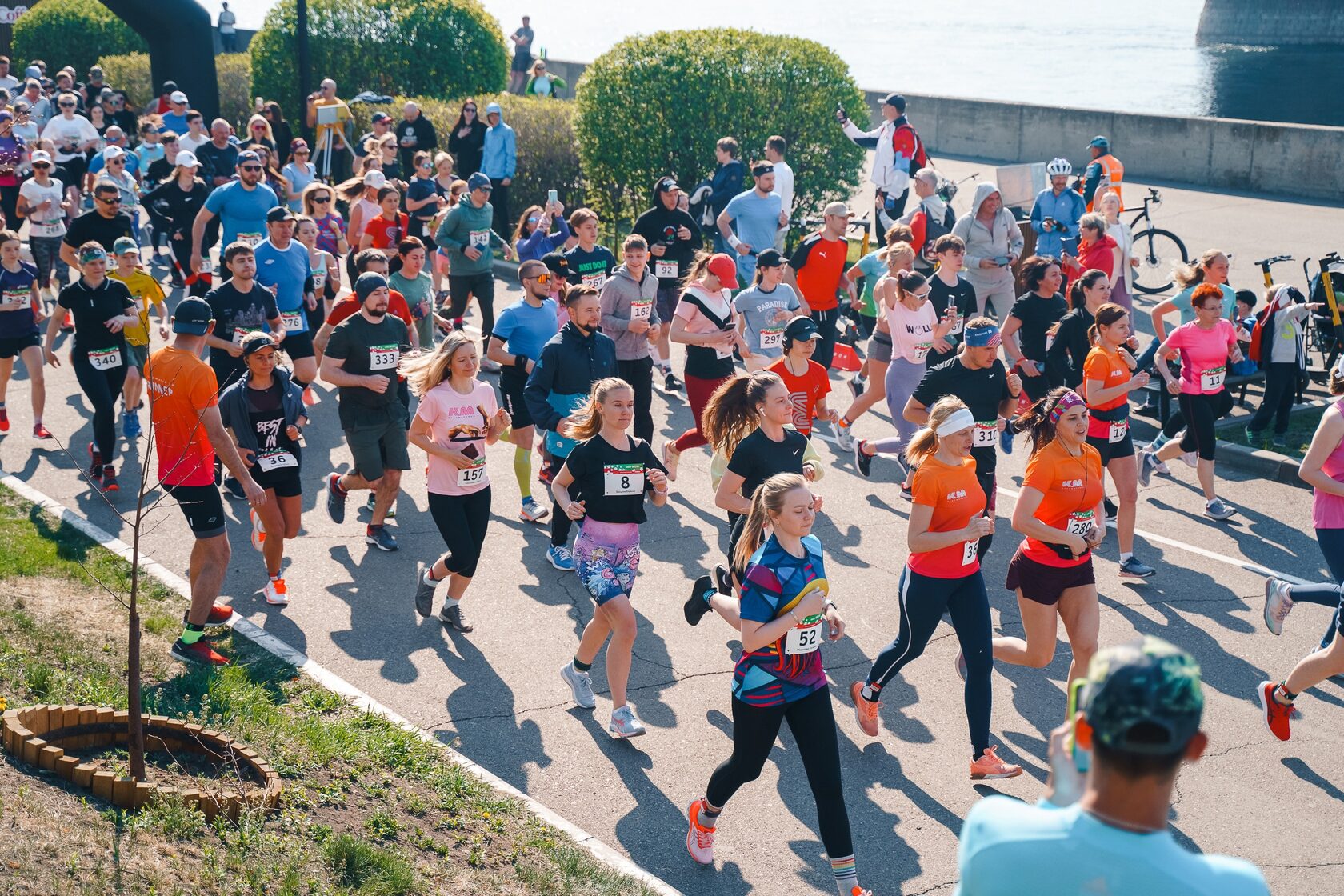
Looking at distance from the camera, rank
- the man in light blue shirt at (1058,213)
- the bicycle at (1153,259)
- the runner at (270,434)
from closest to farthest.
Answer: the runner at (270,434)
the man in light blue shirt at (1058,213)
the bicycle at (1153,259)

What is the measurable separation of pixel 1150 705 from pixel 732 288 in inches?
353

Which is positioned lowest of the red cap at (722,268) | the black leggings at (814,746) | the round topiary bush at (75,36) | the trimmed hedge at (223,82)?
the black leggings at (814,746)

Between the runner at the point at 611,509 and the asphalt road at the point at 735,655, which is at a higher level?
the runner at the point at 611,509

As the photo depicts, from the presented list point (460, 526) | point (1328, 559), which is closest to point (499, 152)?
point (460, 526)

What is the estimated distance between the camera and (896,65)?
67.4 metres

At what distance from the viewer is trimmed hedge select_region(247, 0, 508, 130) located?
25.6 metres

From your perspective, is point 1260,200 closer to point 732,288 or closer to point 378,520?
point 732,288

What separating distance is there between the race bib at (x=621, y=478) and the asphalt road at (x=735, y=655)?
123 cm

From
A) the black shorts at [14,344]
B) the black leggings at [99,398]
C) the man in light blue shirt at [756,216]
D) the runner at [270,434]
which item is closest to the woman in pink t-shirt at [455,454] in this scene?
the runner at [270,434]

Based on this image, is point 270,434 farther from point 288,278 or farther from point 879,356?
point 879,356

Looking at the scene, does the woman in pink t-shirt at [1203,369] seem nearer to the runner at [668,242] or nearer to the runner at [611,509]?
the runner at [611,509]

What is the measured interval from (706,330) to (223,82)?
70.2 feet

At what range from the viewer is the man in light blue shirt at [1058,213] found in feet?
49.7

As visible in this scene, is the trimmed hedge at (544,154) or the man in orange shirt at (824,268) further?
the trimmed hedge at (544,154)
